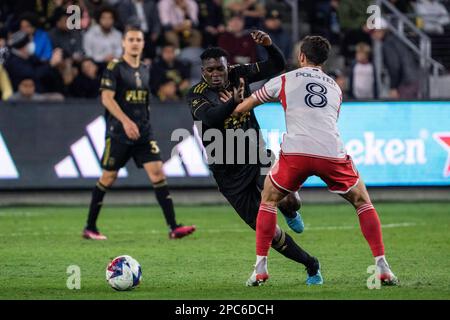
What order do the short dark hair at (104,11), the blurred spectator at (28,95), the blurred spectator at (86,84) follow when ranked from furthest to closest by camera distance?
1. the short dark hair at (104,11)
2. the blurred spectator at (86,84)
3. the blurred spectator at (28,95)

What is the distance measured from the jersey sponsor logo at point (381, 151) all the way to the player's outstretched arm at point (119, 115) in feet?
17.9

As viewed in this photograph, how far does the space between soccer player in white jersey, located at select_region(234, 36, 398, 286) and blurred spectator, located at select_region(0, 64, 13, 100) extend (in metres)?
10.4

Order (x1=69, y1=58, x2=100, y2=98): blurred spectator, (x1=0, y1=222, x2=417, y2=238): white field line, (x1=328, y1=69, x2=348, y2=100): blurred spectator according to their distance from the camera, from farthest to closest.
A: (x1=328, y1=69, x2=348, y2=100): blurred spectator < (x1=69, y1=58, x2=100, y2=98): blurred spectator < (x1=0, y1=222, x2=417, y2=238): white field line

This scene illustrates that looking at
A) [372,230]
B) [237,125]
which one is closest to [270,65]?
[237,125]

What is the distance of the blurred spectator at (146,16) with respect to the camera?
2083 centimetres

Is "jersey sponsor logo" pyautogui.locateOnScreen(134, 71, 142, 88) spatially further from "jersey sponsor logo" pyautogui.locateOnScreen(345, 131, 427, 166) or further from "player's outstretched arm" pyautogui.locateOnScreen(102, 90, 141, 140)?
"jersey sponsor logo" pyautogui.locateOnScreen(345, 131, 427, 166)

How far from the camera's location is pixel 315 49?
378 inches

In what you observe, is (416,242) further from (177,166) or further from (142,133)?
(177,166)

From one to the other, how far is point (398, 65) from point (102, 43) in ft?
17.2

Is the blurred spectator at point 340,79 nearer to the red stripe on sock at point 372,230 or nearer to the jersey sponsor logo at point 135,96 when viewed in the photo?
the jersey sponsor logo at point 135,96

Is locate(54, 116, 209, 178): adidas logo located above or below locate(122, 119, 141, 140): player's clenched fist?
below

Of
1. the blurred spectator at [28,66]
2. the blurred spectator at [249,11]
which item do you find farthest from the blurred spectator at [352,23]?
the blurred spectator at [28,66]

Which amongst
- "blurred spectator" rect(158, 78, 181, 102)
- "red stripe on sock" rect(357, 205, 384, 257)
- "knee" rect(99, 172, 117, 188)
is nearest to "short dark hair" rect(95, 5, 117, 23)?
"blurred spectator" rect(158, 78, 181, 102)

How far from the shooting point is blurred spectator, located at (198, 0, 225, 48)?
21.3m
